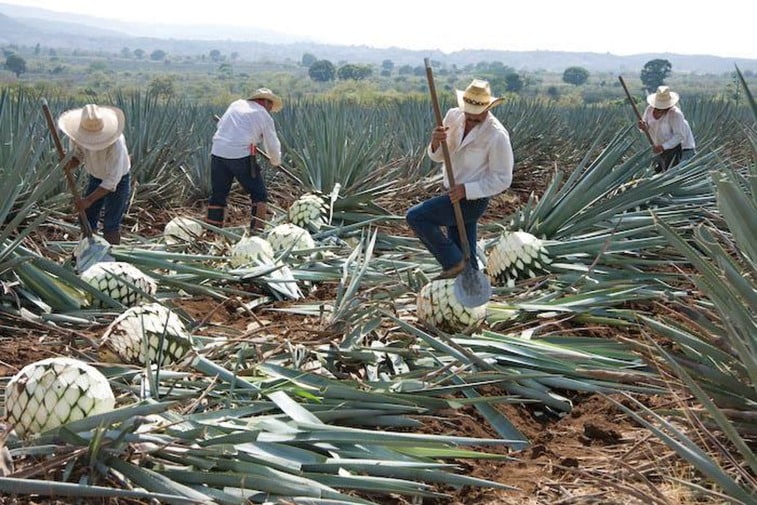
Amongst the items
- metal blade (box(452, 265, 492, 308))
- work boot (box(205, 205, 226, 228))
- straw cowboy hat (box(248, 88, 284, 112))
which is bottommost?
work boot (box(205, 205, 226, 228))

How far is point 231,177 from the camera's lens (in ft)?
26.1

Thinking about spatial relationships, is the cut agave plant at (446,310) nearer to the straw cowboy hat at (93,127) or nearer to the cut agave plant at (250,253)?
the cut agave plant at (250,253)

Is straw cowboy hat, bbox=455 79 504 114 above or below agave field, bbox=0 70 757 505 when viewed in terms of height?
above

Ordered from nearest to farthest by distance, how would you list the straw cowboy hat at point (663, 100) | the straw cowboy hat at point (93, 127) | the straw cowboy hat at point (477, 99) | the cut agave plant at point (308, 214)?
the straw cowboy hat at point (477, 99) < the straw cowboy hat at point (93, 127) < the cut agave plant at point (308, 214) < the straw cowboy hat at point (663, 100)

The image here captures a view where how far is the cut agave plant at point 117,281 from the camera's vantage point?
458 cm

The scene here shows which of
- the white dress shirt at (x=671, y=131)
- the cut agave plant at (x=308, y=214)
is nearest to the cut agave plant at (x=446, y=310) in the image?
the cut agave plant at (x=308, y=214)

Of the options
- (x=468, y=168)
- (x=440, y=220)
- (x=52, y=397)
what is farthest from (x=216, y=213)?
(x=52, y=397)

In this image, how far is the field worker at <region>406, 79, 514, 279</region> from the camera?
501 centimetres

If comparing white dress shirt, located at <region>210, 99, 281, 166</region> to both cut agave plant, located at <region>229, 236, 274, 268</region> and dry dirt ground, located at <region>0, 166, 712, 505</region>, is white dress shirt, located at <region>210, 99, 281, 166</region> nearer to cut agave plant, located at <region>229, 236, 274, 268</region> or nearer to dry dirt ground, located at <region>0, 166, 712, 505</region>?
cut agave plant, located at <region>229, 236, 274, 268</region>

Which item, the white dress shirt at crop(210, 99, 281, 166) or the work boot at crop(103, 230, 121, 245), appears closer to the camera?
the work boot at crop(103, 230, 121, 245)

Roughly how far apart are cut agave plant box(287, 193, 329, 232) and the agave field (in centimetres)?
2

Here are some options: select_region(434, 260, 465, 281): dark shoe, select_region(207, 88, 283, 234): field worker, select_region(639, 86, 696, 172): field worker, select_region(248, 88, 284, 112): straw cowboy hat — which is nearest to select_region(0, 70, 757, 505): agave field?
select_region(434, 260, 465, 281): dark shoe

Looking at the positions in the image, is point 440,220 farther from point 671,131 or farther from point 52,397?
point 671,131

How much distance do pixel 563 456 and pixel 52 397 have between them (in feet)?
5.57
